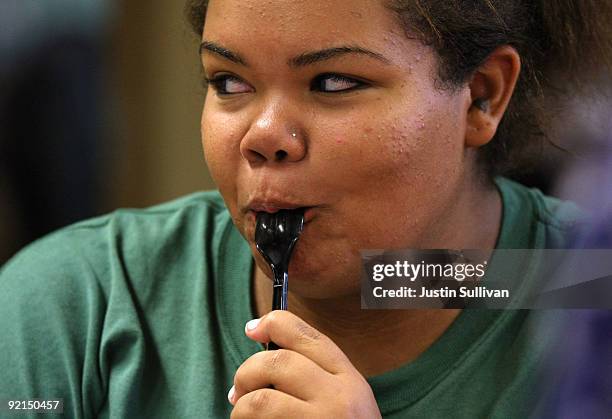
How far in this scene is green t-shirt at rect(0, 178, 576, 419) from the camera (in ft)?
2.42

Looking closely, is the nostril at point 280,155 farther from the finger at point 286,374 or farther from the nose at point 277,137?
the finger at point 286,374

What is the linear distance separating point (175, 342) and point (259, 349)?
0.24ft

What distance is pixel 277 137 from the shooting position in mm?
666

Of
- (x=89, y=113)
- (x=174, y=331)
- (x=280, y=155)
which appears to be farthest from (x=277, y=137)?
(x=89, y=113)

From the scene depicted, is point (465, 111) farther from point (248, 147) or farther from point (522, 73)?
point (248, 147)

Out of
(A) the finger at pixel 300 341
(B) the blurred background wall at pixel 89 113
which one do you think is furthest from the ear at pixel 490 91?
(B) the blurred background wall at pixel 89 113

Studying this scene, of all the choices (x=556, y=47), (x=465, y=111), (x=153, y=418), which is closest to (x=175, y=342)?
(x=153, y=418)

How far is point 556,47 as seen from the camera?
0.81 meters

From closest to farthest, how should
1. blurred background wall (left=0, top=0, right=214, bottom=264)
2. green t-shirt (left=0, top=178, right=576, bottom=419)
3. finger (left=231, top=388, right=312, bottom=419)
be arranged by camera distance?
finger (left=231, top=388, right=312, bottom=419) → green t-shirt (left=0, top=178, right=576, bottom=419) → blurred background wall (left=0, top=0, right=214, bottom=264)

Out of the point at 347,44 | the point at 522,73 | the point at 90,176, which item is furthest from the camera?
the point at 90,176

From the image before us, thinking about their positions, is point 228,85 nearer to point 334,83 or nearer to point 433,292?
point 334,83

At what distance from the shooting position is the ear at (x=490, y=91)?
2.45 feet

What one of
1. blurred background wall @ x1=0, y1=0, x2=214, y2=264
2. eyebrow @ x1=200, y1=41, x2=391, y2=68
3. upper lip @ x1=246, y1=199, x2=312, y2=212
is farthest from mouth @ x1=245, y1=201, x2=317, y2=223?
blurred background wall @ x1=0, y1=0, x2=214, y2=264

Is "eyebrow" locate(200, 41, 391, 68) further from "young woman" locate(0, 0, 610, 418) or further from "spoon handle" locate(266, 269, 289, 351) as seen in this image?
"spoon handle" locate(266, 269, 289, 351)
